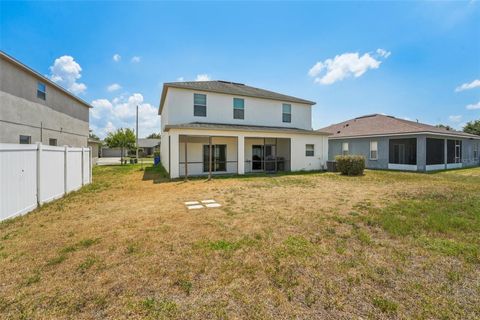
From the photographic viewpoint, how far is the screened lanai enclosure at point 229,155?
14664 mm

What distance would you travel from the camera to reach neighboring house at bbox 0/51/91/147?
11070 mm

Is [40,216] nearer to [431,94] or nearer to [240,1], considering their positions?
[240,1]

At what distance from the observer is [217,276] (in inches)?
114

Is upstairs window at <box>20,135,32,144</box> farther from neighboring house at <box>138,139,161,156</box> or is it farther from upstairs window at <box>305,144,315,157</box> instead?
neighboring house at <box>138,139,161,156</box>

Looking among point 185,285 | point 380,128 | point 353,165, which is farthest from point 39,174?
point 380,128

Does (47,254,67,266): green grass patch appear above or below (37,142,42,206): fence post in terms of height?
below

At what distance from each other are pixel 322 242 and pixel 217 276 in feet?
7.00

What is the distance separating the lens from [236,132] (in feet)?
45.6

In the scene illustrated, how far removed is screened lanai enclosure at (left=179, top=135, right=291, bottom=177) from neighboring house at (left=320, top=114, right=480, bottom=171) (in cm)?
638

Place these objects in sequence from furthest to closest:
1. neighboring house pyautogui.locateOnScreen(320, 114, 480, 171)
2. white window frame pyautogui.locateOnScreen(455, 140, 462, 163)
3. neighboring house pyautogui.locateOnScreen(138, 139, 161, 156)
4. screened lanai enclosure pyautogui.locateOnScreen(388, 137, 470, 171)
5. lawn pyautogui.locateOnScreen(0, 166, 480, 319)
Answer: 1. neighboring house pyautogui.locateOnScreen(138, 139, 161, 156)
2. white window frame pyautogui.locateOnScreen(455, 140, 462, 163)
3. neighboring house pyautogui.locateOnScreen(320, 114, 480, 171)
4. screened lanai enclosure pyautogui.locateOnScreen(388, 137, 470, 171)
5. lawn pyautogui.locateOnScreen(0, 166, 480, 319)

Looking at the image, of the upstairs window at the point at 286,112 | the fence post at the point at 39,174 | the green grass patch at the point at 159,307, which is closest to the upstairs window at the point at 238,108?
the upstairs window at the point at 286,112

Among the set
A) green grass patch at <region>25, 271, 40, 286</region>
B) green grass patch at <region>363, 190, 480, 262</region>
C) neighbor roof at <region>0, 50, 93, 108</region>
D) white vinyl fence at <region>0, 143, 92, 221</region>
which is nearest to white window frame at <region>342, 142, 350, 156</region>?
green grass patch at <region>363, 190, 480, 262</region>

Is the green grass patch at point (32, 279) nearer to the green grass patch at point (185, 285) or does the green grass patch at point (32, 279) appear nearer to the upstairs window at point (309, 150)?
the green grass patch at point (185, 285)

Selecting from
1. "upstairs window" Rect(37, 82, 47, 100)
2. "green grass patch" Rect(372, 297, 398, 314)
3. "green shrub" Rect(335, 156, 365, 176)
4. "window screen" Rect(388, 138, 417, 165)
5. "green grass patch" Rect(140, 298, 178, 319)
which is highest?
"upstairs window" Rect(37, 82, 47, 100)
